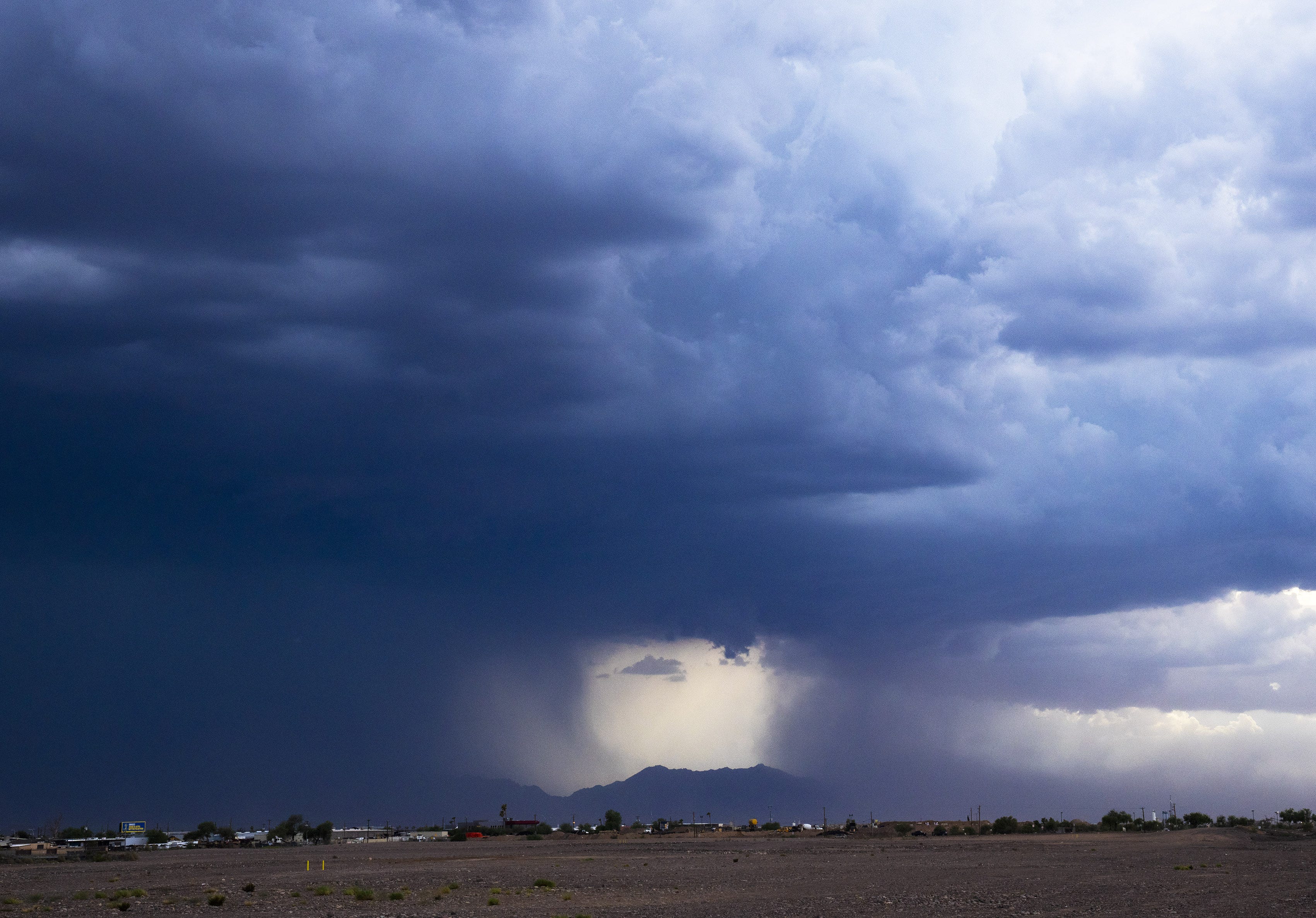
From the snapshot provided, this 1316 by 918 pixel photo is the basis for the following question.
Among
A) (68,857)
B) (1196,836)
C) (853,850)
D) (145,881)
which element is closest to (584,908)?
(145,881)

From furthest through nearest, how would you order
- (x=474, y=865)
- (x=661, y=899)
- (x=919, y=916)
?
(x=474, y=865), (x=661, y=899), (x=919, y=916)

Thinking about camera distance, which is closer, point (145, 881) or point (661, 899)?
point (661, 899)

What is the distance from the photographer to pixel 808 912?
1886 inches

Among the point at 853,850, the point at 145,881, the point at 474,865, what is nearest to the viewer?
the point at 145,881

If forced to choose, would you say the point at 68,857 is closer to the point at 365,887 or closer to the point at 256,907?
the point at 365,887

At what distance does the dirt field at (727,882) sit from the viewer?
51.8 meters

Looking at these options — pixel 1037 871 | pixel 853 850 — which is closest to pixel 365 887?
pixel 1037 871

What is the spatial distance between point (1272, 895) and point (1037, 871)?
2546 cm

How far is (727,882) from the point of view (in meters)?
72.5

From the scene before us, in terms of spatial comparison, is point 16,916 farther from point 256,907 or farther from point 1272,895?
point 1272,895

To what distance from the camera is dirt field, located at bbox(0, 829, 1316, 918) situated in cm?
5181

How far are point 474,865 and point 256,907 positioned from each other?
50364mm

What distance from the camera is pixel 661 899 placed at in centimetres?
5894

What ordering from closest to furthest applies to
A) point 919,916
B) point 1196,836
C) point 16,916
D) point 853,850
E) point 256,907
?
point 919,916
point 16,916
point 256,907
point 853,850
point 1196,836
